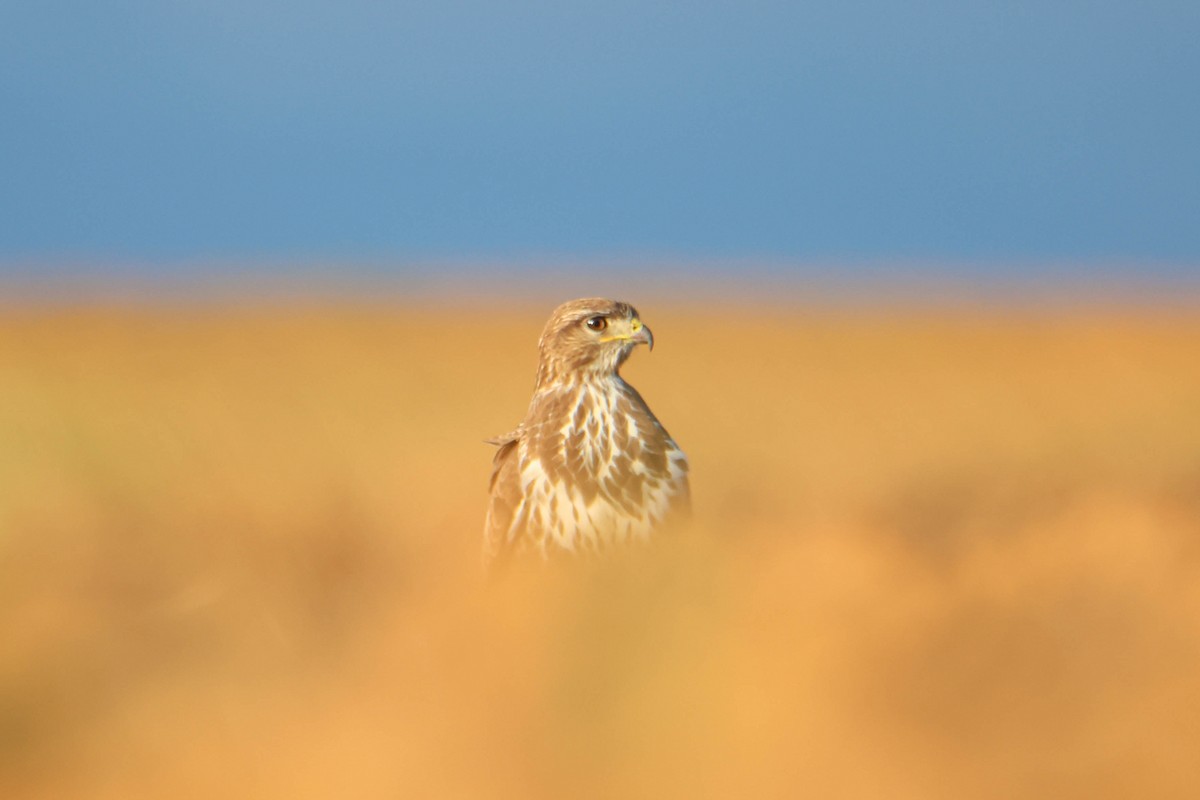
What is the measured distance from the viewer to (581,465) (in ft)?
20.1

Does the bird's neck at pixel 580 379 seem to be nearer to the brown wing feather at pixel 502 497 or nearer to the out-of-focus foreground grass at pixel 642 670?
the brown wing feather at pixel 502 497

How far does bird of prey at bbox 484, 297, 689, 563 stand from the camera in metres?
6.06

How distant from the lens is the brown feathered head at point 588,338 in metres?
6.66

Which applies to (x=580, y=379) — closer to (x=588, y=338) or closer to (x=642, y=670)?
(x=588, y=338)

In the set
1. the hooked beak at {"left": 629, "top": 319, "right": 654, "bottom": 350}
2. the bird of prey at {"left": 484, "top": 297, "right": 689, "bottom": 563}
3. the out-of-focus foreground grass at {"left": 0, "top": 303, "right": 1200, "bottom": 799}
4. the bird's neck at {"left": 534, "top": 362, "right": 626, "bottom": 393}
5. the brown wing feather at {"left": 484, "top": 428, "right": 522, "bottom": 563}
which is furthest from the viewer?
the hooked beak at {"left": 629, "top": 319, "right": 654, "bottom": 350}

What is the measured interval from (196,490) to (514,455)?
626cm

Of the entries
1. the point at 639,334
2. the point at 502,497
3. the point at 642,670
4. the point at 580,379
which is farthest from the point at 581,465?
the point at 642,670

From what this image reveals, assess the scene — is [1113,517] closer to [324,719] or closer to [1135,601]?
[1135,601]

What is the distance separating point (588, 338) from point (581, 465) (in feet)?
2.38

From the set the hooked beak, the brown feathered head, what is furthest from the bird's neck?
the hooked beak

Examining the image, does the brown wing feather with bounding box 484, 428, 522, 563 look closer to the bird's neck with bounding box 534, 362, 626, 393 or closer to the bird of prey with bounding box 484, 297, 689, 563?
the bird of prey with bounding box 484, 297, 689, 563

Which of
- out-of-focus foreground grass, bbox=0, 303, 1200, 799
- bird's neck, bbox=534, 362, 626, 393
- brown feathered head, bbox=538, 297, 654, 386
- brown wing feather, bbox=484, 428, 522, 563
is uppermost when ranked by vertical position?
brown feathered head, bbox=538, 297, 654, 386

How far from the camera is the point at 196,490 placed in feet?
40.1

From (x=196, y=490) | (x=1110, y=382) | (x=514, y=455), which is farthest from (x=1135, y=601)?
(x=1110, y=382)
